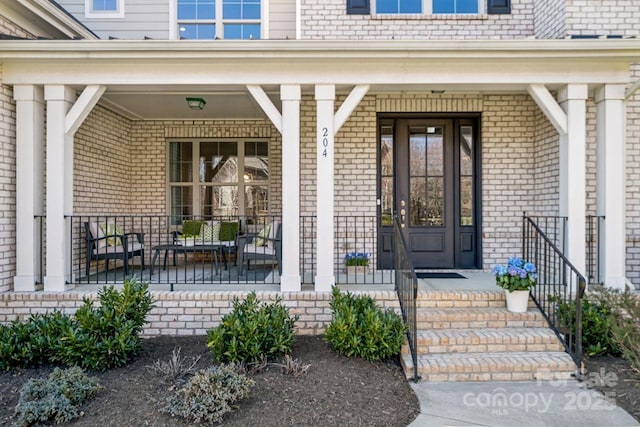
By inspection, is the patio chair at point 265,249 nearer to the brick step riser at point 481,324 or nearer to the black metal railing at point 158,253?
the black metal railing at point 158,253

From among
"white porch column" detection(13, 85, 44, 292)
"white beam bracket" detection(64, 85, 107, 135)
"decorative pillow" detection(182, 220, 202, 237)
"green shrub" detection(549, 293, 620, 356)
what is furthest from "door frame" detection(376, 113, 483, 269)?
"white porch column" detection(13, 85, 44, 292)

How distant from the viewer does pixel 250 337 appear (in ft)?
12.5

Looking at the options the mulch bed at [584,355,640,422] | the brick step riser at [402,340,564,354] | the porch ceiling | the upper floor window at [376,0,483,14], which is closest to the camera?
the mulch bed at [584,355,640,422]

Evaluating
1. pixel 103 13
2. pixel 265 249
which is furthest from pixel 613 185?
pixel 103 13

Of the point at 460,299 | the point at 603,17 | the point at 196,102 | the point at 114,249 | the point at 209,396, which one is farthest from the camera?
the point at 196,102

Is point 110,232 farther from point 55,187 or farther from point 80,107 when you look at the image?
point 80,107

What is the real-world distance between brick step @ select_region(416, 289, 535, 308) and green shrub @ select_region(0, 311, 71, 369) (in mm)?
3556

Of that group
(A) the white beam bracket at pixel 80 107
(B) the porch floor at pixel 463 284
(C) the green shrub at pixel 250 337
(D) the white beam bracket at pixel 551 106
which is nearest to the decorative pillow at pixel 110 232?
(A) the white beam bracket at pixel 80 107

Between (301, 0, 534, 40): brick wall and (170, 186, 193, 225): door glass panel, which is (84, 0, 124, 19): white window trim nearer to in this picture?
(170, 186, 193, 225): door glass panel

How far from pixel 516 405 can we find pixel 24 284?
5048 mm

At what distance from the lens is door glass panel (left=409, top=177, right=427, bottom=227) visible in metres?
6.44

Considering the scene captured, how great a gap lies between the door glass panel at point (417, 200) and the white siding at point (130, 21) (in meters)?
4.78

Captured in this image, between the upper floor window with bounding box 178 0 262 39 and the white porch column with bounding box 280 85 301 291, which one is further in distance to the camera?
the upper floor window with bounding box 178 0 262 39

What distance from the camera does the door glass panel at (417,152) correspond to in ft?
21.2
